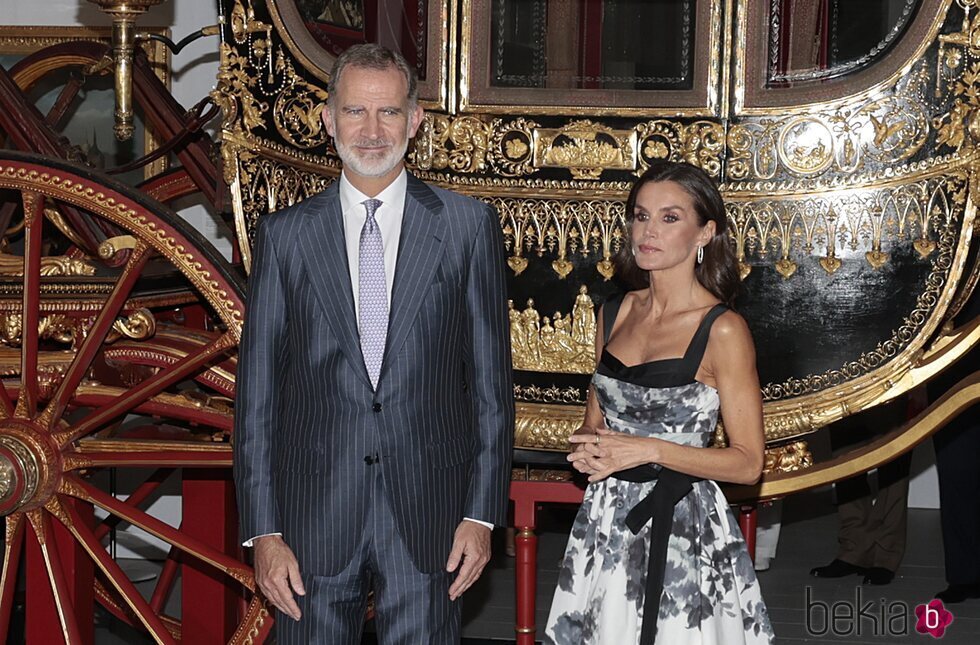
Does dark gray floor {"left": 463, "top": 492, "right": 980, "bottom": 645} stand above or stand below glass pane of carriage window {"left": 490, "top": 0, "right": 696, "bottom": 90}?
below

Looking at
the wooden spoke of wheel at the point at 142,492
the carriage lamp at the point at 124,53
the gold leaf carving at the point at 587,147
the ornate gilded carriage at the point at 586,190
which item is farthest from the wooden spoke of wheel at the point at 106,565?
the gold leaf carving at the point at 587,147

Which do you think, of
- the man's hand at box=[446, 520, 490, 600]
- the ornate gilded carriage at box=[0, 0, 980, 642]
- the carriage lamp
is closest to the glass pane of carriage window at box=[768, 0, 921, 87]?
the ornate gilded carriage at box=[0, 0, 980, 642]

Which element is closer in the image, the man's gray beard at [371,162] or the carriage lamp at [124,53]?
the man's gray beard at [371,162]

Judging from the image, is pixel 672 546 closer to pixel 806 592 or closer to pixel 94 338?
pixel 94 338

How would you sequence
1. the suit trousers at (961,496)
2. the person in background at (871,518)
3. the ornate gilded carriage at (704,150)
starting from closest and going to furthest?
the ornate gilded carriage at (704,150), the suit trousers at (961,496), the person in background at (871,518)

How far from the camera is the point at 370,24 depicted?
3.17 meters

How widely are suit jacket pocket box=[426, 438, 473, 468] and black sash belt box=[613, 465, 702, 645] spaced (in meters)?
0.30

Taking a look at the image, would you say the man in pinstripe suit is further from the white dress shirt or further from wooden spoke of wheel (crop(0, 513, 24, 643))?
wooden spoke of wheel (crop(0, 513, 24, 643))

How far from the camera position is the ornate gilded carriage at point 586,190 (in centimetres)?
291

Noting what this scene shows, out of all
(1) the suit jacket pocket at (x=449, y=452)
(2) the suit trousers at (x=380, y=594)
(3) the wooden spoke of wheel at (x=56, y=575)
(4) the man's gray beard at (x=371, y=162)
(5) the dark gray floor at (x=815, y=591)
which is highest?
(4) the man's gray beard at (x=371, y=162)

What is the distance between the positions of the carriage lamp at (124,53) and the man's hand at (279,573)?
1388 millimetres

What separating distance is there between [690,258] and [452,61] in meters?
0.93

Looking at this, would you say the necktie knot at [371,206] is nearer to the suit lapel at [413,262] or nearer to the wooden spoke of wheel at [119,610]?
the suit lapel at [413,262]

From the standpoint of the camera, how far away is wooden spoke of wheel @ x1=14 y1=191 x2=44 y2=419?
10.2ft
